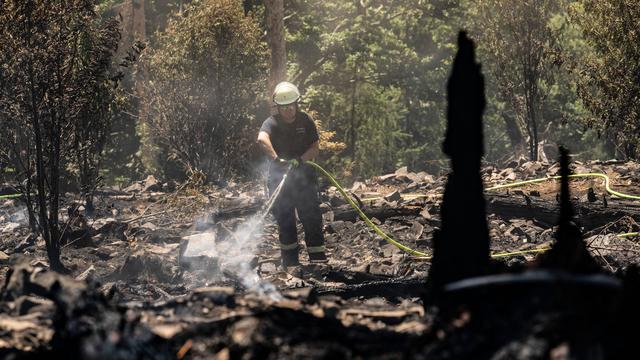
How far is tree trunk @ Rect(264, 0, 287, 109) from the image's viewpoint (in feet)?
64.0

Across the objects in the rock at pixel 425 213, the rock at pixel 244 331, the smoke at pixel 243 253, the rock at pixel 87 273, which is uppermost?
the rock at pixel 244 331

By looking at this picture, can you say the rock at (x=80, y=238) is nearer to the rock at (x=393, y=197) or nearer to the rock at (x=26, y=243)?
the rock at (x=26, y=243)

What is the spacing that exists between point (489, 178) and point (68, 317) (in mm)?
12639

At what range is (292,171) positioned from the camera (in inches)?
427

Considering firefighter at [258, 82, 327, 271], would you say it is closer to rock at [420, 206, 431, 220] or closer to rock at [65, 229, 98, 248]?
rock at [420, 206, 431, 220]

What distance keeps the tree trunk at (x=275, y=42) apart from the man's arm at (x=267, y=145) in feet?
28.4

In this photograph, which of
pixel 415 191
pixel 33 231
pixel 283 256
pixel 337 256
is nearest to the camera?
pixel 283 256

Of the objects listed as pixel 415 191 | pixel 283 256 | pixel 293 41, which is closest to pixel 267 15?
pixel 415 191

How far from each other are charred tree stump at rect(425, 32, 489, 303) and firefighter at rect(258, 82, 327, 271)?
586 centimetres

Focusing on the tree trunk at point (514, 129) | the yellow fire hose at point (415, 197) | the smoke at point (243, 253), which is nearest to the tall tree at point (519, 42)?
the yellow fire hose at point (415, 197)

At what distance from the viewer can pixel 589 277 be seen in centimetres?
366

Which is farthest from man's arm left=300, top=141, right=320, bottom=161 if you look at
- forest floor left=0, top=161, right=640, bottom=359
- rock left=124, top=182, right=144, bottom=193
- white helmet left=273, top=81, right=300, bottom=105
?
rock left=124, top=182, right=144, bottom=193

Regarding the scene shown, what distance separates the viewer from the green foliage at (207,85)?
60.4 ft

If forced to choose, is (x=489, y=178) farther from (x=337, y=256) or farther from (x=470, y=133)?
(x=470, y=133)
